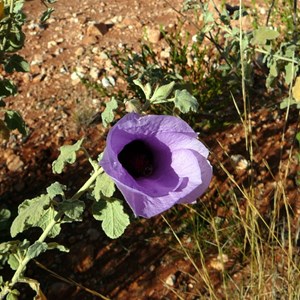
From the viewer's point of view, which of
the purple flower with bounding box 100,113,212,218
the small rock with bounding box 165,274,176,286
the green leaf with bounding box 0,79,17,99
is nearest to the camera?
the purple flower with bounding box 100,113,212,218

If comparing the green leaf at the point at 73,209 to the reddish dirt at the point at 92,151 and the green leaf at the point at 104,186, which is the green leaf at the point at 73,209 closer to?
the green leaf at the point at 104,186

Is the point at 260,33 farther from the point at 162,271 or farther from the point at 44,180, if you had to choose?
the point at 44,180

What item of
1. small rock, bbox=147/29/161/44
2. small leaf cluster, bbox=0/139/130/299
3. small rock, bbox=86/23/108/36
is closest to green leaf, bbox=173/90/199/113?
small leaf cluster, bbox=0/139/130/299

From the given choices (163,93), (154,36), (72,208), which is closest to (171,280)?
(72,208)

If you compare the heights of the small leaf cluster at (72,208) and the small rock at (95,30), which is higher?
the small leaf cluster at (72,208)

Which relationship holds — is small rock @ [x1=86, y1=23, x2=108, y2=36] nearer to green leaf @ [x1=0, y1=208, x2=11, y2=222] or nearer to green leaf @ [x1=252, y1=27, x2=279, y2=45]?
green leaf @ [x1=0, y1=208, x2=11, y2=222]

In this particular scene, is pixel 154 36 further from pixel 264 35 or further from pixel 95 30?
pixel 264 35

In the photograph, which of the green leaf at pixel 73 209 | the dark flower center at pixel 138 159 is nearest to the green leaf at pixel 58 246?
the green leaf at pixel 73 209

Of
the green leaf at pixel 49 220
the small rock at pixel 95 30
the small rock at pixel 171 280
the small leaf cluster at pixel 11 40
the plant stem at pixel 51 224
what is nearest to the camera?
the plant stem at pixel 51 224
